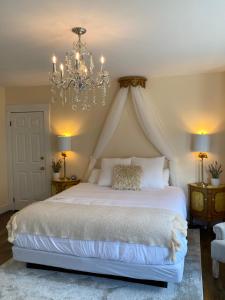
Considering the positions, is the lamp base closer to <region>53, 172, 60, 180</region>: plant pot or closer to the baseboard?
<region>53, 172, 60, 180</region>: plant pot

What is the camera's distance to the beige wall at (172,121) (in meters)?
4.63

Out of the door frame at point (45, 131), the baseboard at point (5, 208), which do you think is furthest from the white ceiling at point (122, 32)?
the baseboard at point (5, 208)

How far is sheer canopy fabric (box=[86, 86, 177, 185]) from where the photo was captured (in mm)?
4766

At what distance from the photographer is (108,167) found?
472 cm

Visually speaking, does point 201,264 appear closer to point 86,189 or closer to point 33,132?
point 86,189

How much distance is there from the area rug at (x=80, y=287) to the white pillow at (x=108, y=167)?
182 cm

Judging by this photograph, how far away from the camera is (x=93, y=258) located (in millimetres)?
2783

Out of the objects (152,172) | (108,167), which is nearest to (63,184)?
(108,167)

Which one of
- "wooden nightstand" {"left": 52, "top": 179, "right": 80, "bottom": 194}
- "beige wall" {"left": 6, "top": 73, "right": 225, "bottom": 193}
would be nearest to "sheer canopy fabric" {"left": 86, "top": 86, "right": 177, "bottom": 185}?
"beige wall" {"left": 6, "top": 73, "right": 225, "bottom": 193}

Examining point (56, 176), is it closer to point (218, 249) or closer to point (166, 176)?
point (166, 176)

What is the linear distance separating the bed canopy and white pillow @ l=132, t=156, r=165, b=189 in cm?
27

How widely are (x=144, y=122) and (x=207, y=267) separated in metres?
2.50

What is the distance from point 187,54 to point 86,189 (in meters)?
2.42

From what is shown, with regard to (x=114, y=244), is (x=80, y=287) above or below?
below
